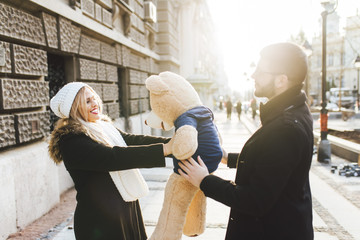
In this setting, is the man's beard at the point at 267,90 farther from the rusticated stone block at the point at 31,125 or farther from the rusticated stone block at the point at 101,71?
the rusticated stone block at the point at 101,71

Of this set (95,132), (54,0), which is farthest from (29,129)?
(95,132)

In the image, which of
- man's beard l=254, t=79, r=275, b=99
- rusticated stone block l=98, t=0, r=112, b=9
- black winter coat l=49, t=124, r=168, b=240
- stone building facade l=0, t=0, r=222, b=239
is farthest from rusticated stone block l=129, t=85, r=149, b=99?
man's beard l=254, t=79, r=275, b=99

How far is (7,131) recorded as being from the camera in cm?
388

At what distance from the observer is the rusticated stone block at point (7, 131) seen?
377 centimetres

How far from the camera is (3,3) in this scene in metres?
3.81

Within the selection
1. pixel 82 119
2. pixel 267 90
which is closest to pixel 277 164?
pixel 267 90

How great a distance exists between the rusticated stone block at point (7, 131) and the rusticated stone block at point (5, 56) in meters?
0.59

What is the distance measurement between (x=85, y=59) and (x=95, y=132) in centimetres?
458

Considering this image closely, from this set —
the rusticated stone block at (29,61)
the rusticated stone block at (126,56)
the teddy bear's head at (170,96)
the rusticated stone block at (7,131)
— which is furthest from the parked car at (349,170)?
the rusticated stone block at (7,131)

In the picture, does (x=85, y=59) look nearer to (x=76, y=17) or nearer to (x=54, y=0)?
(x=76, y=17)

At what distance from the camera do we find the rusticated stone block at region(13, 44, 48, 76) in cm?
407

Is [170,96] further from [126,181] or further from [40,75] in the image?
[40,75]

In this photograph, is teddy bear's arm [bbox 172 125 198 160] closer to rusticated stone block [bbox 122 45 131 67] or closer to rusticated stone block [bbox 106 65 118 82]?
rusticated stone block [bbox 106 65 118 82]

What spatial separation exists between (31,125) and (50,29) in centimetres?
157
